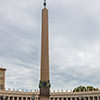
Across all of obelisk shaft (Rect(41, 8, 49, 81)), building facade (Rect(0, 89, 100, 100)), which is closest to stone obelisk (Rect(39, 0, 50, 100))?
obelisk shaft (Rect(41, 8, 49, 81))

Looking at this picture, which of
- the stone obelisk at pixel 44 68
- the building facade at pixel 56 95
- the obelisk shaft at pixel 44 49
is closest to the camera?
the stone obelisk at pixel 44 68

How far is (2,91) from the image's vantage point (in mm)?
84250

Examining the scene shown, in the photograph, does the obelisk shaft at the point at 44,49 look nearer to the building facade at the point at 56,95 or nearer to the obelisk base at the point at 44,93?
the obelisk base at the point at 44,93

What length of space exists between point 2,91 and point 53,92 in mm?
25000

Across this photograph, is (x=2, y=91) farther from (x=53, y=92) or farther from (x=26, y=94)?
(x=53, y=92)

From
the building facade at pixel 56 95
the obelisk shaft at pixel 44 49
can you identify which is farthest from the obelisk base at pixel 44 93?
the building facade at pixel 56 95

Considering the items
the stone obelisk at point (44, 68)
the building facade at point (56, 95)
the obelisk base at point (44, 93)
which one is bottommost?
the building facade at point (56, 95)

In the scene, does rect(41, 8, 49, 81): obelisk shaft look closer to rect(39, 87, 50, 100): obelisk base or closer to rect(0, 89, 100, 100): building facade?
rect(39, 87, 50, 100): obelisk base

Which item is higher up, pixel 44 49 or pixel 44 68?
pixel 44 49

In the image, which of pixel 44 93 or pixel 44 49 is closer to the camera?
pixel 44 93

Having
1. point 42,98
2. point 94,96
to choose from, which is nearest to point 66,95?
point 94,96

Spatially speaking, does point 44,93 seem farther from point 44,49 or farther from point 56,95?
point 56,95

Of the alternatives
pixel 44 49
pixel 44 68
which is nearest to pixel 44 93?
pixel 44 68

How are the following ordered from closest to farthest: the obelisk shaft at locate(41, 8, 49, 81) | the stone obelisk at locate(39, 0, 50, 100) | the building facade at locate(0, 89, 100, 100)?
the stone obelisk at locate(39, 0, 50, 100), the obelisk shaft at locate(41, 8, 49, 81), the building facade at locate(0, 89, 100, 100)
